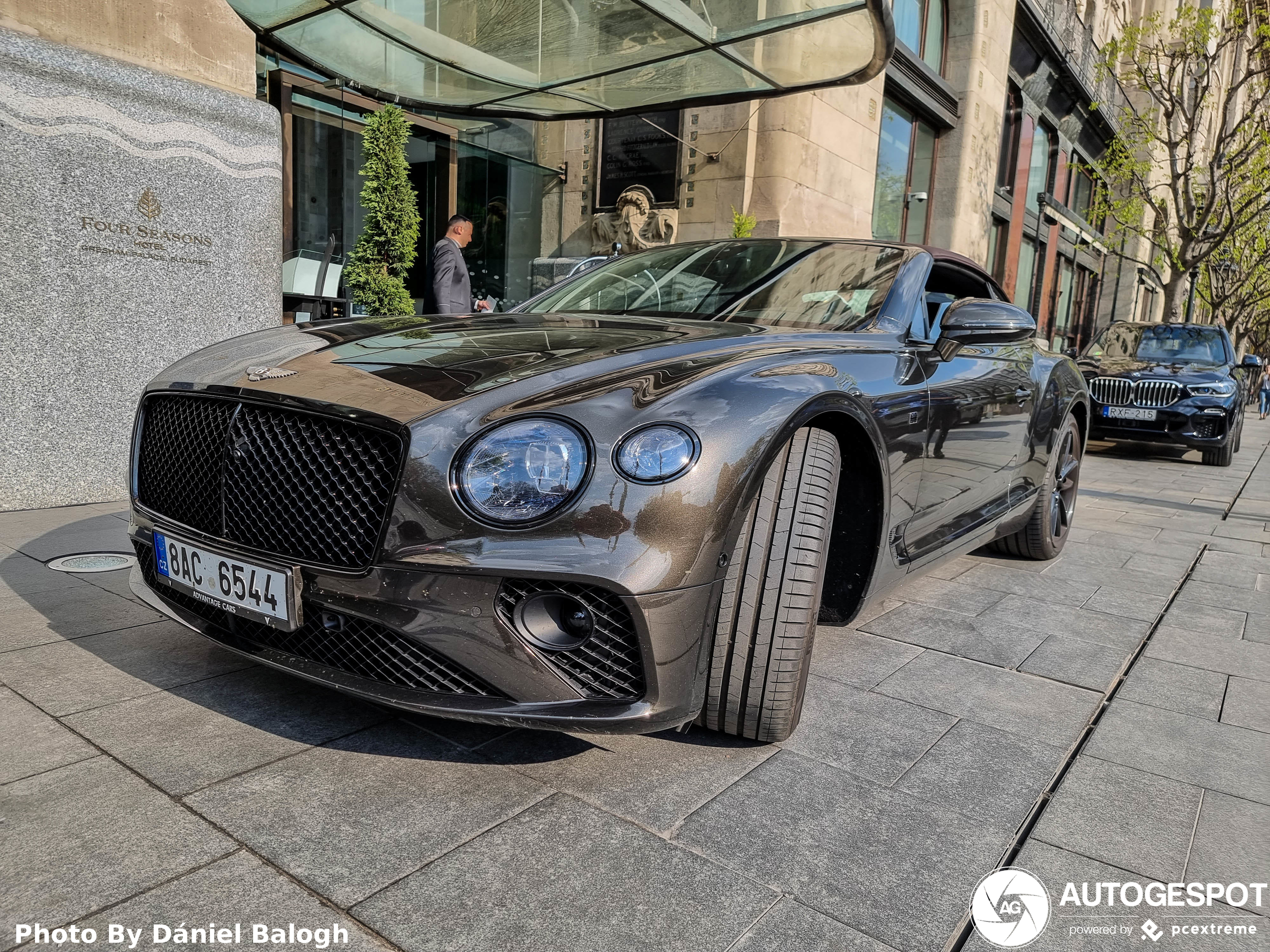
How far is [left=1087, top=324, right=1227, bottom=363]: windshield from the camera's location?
10.7 meters

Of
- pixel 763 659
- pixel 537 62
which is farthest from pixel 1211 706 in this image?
pixel 537 62

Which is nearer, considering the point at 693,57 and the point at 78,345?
the point at 78,345

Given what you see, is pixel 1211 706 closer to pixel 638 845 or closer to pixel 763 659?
pixel 763 659

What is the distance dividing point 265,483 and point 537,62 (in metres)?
6.51

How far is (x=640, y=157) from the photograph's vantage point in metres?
13.1

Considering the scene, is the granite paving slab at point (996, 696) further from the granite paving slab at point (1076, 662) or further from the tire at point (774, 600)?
the tire at point (774, 600)

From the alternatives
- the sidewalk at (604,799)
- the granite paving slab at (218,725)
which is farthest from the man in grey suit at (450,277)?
the granite paving slab at (218,725)

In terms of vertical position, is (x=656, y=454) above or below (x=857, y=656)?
above

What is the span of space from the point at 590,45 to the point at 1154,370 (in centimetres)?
709

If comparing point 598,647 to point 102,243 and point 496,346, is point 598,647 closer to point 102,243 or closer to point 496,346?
point 496,346

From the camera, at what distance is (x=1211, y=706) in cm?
284

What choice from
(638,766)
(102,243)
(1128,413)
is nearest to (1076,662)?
(638,766)

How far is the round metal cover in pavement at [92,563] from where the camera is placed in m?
3.72

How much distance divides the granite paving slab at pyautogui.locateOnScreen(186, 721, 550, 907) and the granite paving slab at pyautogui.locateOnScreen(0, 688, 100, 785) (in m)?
0.40
